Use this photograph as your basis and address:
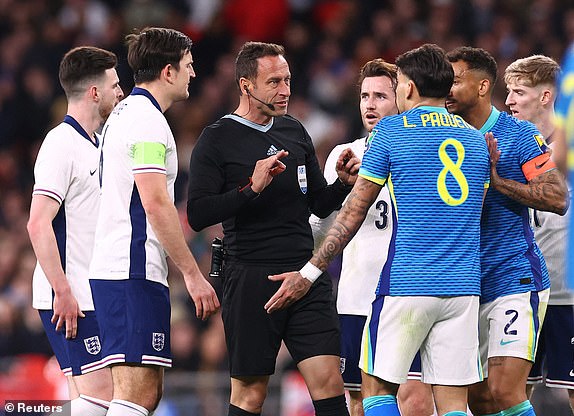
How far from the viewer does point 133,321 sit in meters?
Result: 5.82

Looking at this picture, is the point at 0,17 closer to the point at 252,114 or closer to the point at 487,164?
the point at 252,114

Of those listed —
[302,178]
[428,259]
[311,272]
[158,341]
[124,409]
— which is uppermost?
[302,178]

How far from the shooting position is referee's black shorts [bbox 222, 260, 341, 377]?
619 cm

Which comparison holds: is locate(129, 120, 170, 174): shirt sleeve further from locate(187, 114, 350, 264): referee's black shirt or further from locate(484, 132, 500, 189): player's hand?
locate(484, 132, 500, 189): player's hand

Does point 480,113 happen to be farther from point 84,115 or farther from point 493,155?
point 84,115

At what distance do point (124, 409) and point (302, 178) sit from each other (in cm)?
167

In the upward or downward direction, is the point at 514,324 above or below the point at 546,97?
below

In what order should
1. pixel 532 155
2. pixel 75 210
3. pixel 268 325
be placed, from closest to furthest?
pixel 532 155 → pixel 268 325 → pixel 75 210

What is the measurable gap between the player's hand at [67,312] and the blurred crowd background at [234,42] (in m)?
5.60

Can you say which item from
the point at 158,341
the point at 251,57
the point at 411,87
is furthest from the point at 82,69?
the point at 411,87

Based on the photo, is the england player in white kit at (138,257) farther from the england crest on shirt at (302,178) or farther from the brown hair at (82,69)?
the brown hair at (82,69)

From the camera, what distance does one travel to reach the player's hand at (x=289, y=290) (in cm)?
588

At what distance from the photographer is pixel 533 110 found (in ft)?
23.2

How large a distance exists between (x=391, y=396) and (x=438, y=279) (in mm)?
635
